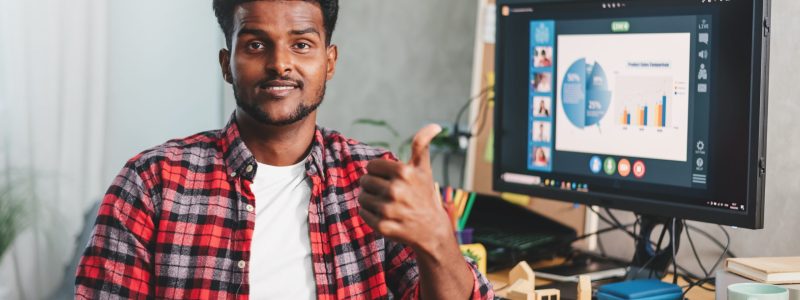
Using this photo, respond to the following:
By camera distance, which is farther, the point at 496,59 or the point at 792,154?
the point at 496,59

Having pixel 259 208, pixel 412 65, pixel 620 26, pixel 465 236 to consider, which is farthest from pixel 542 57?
pixel 412 65

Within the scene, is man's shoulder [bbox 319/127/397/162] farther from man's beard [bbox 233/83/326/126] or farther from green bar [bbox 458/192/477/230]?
green bar [bbox 458/192/477/230]

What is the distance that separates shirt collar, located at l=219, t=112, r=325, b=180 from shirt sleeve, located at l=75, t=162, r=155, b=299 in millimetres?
124

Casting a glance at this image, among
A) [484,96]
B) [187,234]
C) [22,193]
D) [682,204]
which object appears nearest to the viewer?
[187,234]

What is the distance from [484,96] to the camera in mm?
2072

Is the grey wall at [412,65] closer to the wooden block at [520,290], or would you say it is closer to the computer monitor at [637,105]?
the computer monitor at [637,105]

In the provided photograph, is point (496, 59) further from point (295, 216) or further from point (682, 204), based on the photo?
point (295, 216)

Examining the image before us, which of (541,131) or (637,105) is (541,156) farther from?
(637,105)

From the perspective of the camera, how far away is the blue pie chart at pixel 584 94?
148cm

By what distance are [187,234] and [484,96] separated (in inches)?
41.1

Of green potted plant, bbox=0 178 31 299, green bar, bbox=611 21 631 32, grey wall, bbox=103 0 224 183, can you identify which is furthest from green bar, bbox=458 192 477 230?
green potted plant, bbox=0 178 31 299

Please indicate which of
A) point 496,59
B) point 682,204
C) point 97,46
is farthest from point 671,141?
point 97,46

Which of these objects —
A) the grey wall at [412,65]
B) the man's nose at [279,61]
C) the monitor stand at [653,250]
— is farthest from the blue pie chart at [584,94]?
the grey wall at [412,65]

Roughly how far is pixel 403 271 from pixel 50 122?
1.34 m
